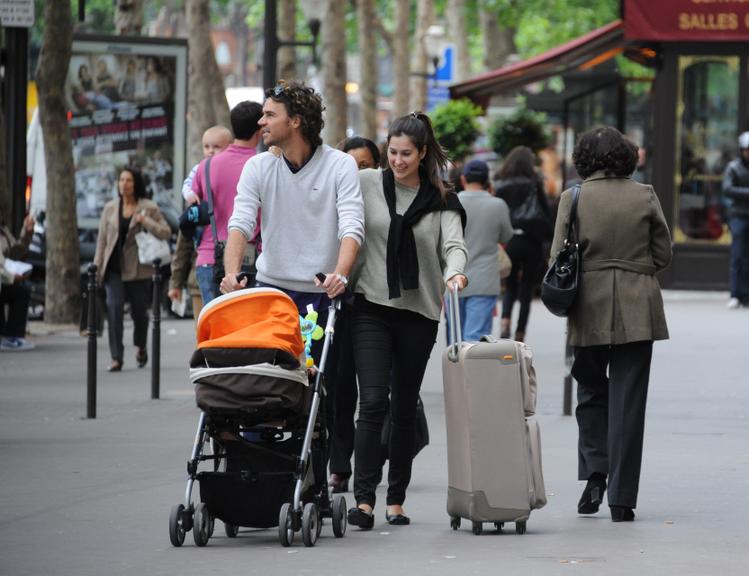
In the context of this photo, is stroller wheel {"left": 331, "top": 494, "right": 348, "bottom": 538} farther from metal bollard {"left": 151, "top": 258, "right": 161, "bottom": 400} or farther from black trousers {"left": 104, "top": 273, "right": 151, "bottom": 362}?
black trousers {"left": 104, "top": 273, "right": 151, "bottom": 362}

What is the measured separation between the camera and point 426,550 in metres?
7.02

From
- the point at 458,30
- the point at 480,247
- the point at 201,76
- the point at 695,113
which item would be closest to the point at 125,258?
the point at 480,247

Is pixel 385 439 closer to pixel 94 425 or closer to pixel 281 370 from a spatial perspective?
pixel 281 370

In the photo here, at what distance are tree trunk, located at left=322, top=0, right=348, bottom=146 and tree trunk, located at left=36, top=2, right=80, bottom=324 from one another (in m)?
12.3

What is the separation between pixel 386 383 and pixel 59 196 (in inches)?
487

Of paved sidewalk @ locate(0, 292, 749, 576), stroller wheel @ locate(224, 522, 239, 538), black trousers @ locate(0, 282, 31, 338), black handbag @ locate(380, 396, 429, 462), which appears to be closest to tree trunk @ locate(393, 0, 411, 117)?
black trousers @ locate(0, 282, 31, 338)

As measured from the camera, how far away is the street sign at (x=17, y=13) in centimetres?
1812

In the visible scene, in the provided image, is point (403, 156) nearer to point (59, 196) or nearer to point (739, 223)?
point (59, 196)

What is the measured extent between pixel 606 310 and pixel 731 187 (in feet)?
45.1

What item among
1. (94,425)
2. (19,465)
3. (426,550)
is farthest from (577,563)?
(94,425)

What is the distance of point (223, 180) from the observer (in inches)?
391

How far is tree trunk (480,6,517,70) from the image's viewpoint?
54.8 m

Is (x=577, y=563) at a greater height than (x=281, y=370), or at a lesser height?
lesser

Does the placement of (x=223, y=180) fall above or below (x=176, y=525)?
above
